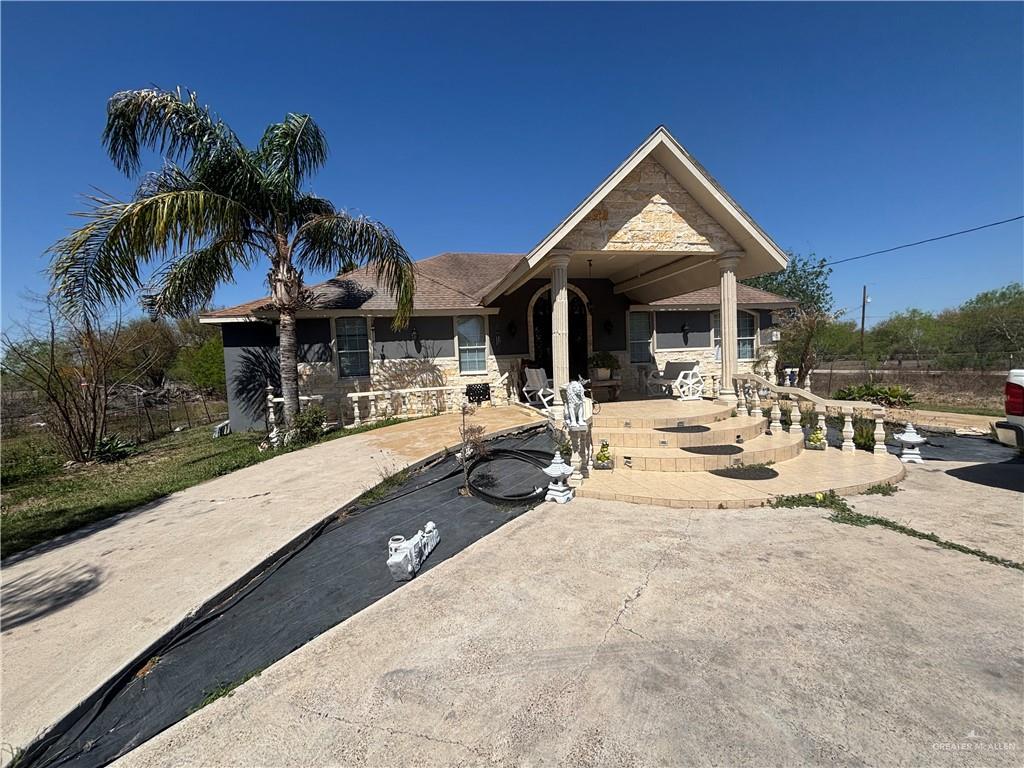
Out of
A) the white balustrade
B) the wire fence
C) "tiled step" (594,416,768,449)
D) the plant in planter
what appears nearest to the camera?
the plant in planter

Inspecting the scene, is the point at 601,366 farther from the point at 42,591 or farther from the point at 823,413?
the point at 42,591

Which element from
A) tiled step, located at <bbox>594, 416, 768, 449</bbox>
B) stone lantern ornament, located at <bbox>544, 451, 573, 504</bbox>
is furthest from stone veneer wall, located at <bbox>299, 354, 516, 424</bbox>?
stone lantern ornament, located at <bbox>544, 451, 573, 504</bbox>

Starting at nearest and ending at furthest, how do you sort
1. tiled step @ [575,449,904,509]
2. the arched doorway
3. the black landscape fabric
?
1. the black landscape fabric
2. tiled step @ [575,449,904,509]
3. the arched doorway

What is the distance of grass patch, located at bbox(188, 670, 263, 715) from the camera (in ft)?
7.74

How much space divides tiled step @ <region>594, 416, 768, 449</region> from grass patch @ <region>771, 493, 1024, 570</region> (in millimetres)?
2018

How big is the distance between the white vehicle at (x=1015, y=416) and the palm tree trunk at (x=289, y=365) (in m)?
11.5

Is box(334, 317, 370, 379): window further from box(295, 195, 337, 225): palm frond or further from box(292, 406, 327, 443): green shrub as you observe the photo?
box(295, 195, 337, 225): palm frond

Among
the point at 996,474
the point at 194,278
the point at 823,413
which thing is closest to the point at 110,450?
the point at 194,278

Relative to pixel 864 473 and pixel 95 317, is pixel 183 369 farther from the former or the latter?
pixel 864 473

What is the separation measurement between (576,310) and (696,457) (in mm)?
7641

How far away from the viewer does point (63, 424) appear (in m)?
9.17

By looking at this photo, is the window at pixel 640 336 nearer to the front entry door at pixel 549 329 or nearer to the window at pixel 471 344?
the front entry door at pixel 549 329

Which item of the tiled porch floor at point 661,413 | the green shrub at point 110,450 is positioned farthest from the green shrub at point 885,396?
the green shrub at point 110,450

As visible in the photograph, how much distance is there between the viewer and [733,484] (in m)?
5.36
